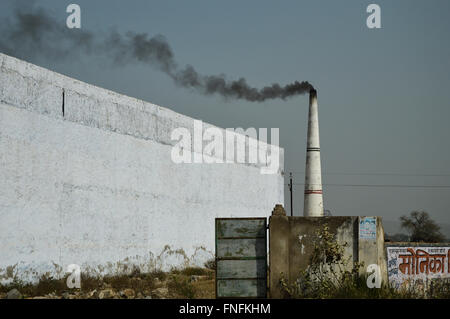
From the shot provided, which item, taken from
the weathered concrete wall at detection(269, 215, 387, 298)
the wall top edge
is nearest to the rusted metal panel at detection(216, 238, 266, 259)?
the weathered concrete wall at detection(269, 215, 387, 298)

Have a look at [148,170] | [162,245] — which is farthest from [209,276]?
[148,170]

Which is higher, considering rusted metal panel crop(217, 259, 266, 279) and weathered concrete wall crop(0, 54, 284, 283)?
weathered concrete wall crop(0, 54, 284, 283)

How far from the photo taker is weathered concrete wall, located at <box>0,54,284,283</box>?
1648 cm

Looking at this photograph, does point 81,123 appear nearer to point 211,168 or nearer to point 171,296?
point 171,296

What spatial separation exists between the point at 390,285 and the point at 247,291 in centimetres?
338

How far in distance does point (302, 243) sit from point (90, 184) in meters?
7.41

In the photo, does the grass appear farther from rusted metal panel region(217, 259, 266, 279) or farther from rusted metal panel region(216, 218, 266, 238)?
rusted metal panel region(216, 218, 266, 238)

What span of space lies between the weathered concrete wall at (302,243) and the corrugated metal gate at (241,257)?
271 millimetres

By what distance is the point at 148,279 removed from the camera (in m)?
20.2

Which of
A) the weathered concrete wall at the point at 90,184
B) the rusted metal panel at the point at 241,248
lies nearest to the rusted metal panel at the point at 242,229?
the rusted metal panel at the point at 241,248

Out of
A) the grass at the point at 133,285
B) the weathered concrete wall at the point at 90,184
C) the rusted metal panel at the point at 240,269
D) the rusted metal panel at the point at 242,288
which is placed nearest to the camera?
the rusted metal panel at the point at 242,288

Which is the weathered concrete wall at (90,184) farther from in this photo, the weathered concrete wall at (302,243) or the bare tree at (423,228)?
the bare tree at (423,228)

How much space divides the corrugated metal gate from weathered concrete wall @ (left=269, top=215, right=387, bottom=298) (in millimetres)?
271

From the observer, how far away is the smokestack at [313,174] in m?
32.6
